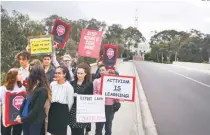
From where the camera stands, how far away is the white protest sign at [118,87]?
530cm

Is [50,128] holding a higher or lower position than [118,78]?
lower

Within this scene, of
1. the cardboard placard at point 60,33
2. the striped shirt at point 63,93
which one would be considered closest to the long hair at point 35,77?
the striped shirt at point 63,93

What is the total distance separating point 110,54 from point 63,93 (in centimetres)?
385

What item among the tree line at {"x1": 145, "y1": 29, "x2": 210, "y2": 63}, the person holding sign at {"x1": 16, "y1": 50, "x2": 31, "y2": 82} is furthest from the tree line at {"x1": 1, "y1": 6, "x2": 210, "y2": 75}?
the person holding sign at {"x1": 16, "y1": 50, "x2": 31, "y2": 82}

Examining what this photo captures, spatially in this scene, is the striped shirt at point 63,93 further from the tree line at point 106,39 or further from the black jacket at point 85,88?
the tree line at point 106,39

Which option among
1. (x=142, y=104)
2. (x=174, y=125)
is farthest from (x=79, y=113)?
(x=142, y=104)

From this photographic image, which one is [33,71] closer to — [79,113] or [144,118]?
[79,113]

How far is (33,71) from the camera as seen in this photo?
4.19 meters

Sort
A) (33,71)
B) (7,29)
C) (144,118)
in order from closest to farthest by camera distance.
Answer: (33,71) < (144,118) < (7,29)

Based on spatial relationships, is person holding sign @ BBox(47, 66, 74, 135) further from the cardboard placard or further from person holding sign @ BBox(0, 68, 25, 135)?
the cardboard placard

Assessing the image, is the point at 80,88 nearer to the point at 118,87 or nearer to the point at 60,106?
the point at 60,106

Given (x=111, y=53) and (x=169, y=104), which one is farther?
(x=169, y=104)

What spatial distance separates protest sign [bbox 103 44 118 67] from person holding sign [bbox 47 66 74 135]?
3.67 meters

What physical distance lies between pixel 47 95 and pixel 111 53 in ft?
13.5
